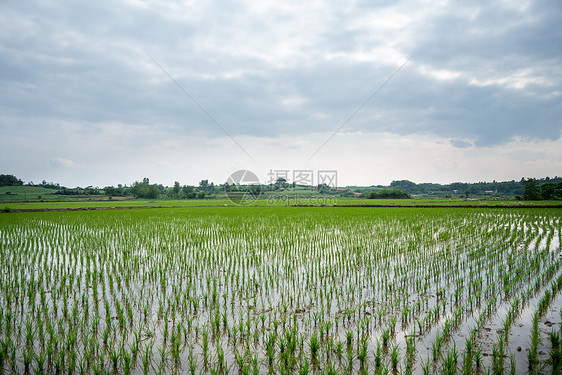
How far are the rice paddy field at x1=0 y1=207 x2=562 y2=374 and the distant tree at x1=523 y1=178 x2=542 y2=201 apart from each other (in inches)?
1804

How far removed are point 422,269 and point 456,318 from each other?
2652 millimetres

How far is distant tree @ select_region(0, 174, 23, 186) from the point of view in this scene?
84.0 m

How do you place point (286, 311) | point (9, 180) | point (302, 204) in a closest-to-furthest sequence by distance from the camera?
point (286, 311), point (302, 204), point (9, 180)

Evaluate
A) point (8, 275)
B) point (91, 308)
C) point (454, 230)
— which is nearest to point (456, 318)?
point (91, 308)

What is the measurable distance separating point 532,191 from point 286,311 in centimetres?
5480

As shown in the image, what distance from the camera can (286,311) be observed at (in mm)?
4250

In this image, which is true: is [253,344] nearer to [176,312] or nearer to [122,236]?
[176,312]

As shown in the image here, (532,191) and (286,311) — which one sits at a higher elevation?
(532,191)

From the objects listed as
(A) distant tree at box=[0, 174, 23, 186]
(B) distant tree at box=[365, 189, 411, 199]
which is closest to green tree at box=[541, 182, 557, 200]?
(B) distant tree at box=[365, 189, 411, 199]

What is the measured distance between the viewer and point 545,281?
5.39m

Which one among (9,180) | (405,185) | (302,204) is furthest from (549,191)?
(9,180)

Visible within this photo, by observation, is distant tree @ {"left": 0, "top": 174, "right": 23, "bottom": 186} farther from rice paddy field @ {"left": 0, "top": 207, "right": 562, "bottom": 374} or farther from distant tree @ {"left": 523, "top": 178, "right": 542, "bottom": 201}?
distant tree @ {"left": 523, "top": 178, "right": 542, "bottom": 201}

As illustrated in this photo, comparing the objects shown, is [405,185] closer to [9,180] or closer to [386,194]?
[386,194]

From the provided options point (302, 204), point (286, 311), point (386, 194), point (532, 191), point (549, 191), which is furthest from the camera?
point (386, 194)
